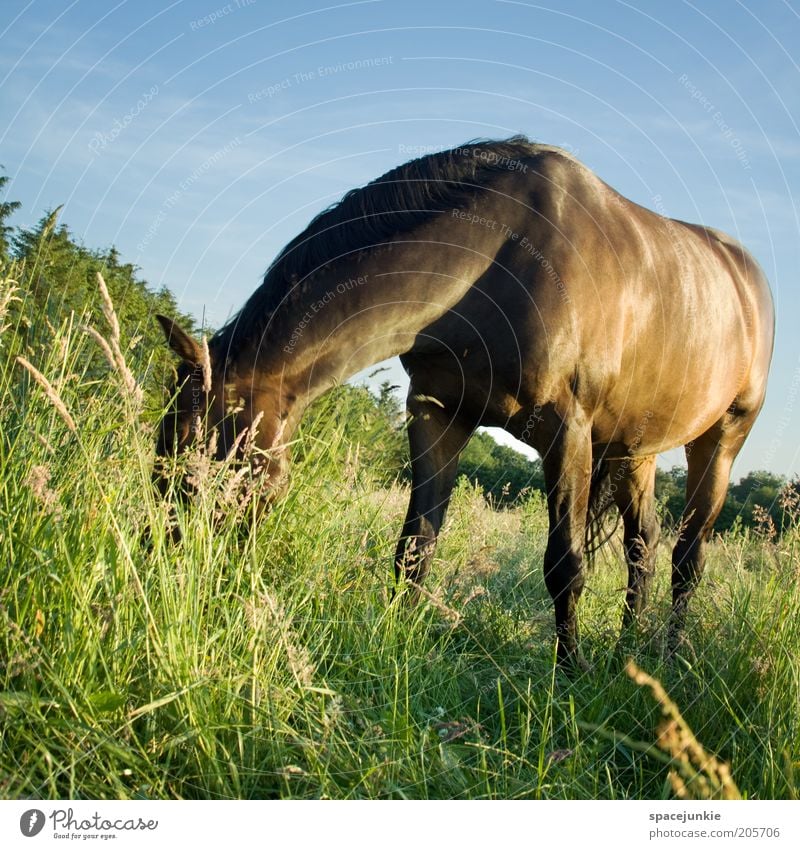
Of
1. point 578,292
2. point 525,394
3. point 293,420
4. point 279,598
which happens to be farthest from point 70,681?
point 578,292

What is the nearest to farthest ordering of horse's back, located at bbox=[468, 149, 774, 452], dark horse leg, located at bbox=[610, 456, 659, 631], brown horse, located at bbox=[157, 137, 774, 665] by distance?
brown horse, located at bbox=[157, 137, 774, 665] < horse's back, located at bbox=[468, 149, 774, 452] < dark horse leg, located at bbox=[610, 456, 659, 631]

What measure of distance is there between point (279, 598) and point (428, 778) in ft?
3.04

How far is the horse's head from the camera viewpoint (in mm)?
3301

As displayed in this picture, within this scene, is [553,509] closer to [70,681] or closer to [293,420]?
[293,420]

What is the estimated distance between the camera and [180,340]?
10.9ft

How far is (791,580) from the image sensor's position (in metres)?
3.09

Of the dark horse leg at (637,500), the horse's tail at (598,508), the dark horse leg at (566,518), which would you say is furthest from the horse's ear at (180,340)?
the dark horse leg at (637,500)

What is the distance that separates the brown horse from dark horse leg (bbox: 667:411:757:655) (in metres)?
0.81

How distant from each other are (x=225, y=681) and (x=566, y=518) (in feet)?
7.73
